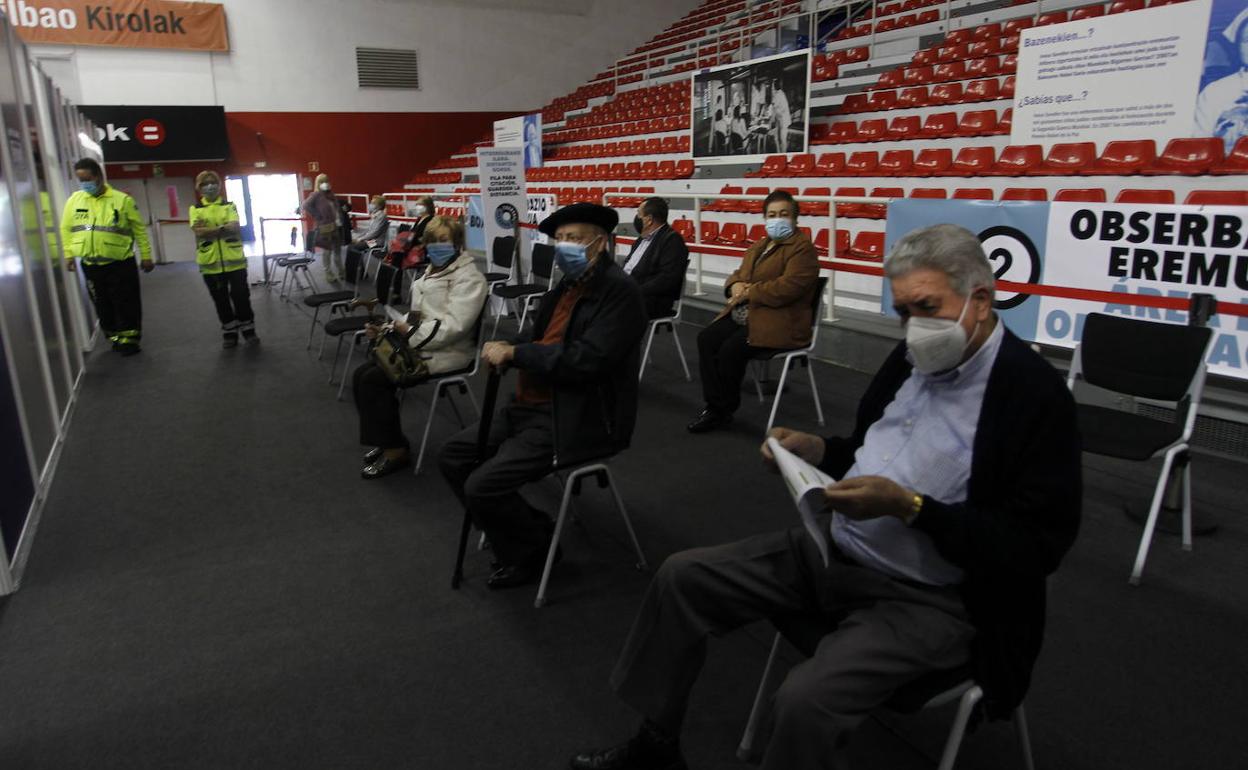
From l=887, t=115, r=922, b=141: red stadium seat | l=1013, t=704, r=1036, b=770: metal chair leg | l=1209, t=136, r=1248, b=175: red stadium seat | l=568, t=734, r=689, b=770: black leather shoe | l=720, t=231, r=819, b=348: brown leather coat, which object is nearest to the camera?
l=1013, t=704, r=1036, b=770: metal chair leg

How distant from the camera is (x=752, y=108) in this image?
9.20 meters

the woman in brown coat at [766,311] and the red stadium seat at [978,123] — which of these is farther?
the red stadium seat at [978,123]

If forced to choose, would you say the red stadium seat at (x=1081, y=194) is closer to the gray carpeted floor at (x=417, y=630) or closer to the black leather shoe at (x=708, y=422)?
A: the gray carpeted floor at (x=417, y=630)

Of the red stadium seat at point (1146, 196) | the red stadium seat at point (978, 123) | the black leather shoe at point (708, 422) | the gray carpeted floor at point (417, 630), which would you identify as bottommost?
the gray carpeted floor at point (417, 630)

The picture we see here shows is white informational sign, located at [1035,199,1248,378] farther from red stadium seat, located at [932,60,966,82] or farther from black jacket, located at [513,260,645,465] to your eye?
red stadium seat, located at [932,60,966,82]

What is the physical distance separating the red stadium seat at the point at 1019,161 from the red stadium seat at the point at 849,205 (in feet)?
3.61

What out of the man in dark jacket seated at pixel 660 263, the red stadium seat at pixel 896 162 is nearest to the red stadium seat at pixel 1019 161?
the red stadium seat at pixel 896 162

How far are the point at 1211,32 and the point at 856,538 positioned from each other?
17.7 feet

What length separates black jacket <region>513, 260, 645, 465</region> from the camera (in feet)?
8.74

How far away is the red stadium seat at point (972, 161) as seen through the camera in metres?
6.59

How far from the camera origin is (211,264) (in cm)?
671

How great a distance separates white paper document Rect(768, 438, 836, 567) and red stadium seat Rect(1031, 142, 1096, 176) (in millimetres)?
5375

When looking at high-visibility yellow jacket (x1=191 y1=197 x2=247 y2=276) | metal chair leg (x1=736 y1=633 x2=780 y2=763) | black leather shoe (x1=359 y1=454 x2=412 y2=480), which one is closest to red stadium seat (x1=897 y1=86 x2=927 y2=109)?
high-visibility yellow jacket (x1=191 y1=197 x2=247 y2=276)

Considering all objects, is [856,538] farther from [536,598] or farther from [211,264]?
[211,264]
